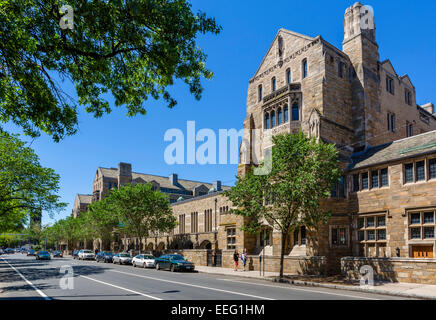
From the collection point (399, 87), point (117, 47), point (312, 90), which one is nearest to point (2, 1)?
point (117, 47)

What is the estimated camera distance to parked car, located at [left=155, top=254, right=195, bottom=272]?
27.7 m

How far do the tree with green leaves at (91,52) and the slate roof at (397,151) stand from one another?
54.8 feet

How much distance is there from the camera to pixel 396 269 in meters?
18.8

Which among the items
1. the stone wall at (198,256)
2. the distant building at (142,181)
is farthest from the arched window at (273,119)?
the distant building at (142,181)

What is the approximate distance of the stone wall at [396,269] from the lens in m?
17.4

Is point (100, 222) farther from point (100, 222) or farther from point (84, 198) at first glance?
point (84, 198)

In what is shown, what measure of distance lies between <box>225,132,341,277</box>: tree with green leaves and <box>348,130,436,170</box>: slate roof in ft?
13.5

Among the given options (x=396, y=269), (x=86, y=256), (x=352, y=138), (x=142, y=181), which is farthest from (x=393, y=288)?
(x=142, y=181)

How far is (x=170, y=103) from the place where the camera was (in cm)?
1105

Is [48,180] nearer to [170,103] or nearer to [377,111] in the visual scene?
[170,103]

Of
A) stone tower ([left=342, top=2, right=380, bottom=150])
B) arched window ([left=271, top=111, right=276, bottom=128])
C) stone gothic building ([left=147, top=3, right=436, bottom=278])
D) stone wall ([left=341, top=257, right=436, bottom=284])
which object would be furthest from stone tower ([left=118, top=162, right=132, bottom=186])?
stone wall ([left=341, top=257, right=436, bottom=284])

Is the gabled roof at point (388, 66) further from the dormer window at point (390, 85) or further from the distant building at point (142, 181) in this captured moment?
the distant building at point (142, 181)

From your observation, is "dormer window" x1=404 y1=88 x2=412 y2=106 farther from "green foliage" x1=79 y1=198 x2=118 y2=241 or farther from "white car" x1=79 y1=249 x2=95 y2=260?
"white car" x1=79 y1=249 x2=95 y2=260

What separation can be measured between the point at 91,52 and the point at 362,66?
25.9 metres
